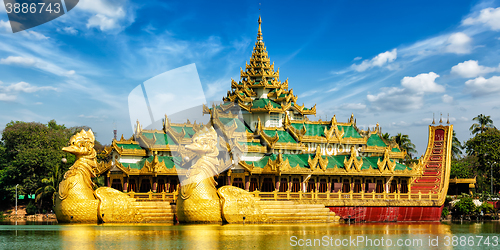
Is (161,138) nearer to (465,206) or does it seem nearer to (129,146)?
(129,146)

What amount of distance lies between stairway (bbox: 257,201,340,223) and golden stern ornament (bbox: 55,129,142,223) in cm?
870

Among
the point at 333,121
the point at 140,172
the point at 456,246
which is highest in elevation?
the point at 333,121

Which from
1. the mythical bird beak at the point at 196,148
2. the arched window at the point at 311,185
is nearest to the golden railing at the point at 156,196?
the mythical bird beak at the point at 196,148

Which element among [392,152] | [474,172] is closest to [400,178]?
[392,152]

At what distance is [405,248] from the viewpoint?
20.2m

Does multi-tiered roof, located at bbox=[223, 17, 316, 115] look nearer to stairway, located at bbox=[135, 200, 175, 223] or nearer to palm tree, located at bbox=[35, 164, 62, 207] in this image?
stairway, located at bbox=[135, 200, 175, 223]

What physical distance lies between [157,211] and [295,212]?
343 inches

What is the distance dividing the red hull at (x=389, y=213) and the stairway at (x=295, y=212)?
54.1 inches

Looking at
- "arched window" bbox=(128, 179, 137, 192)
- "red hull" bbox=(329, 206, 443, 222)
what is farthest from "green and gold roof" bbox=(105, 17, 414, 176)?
"red hull" bbox=(329, 206, 443, 222)

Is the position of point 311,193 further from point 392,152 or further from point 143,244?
point 143,244

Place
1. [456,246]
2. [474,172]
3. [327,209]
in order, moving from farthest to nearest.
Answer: [474,172]
[327,209]
[456,246]

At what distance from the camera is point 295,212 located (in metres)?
32.5

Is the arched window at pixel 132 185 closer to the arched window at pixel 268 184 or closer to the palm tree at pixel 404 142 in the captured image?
the arched window at pixel 268 184

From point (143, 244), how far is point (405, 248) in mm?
10241
